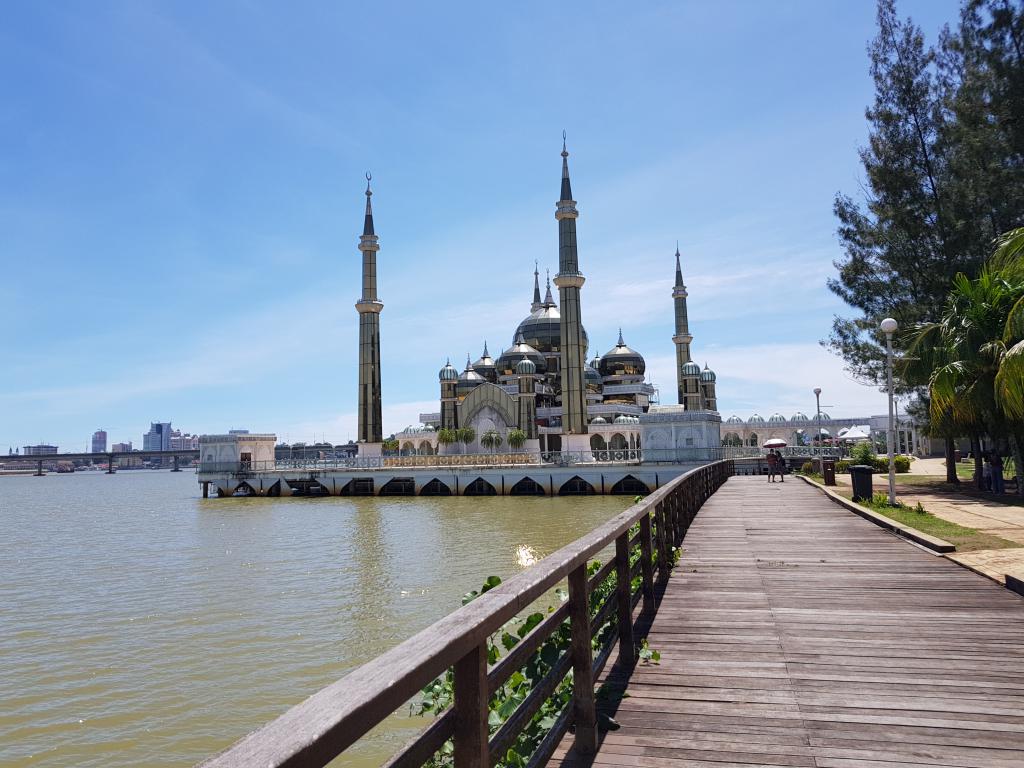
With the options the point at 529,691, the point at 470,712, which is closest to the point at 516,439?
the point at 529,691

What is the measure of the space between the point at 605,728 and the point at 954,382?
18518 millimetres

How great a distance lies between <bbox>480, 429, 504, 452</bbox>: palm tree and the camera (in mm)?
63812

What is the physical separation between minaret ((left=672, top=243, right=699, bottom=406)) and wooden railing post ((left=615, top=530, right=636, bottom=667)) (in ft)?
223

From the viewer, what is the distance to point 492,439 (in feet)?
210

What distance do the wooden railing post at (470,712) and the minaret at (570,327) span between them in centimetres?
5314

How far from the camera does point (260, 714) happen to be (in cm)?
858

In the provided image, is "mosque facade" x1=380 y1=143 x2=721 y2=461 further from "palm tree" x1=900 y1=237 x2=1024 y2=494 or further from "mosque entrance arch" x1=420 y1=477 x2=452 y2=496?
"palm tree" x1=900 y1=237 x2=1024 y2=494

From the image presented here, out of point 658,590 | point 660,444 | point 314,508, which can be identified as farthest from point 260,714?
point 660,444

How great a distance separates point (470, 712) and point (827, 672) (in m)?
3.71

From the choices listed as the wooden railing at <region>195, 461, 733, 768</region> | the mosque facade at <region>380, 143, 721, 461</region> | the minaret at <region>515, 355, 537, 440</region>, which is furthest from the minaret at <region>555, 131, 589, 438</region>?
the wooden railing at <region>195, 461, 733, 768</region>

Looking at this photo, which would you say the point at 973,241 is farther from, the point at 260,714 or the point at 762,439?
the point at 762,439

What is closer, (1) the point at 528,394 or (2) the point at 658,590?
(2) the point at 658,590

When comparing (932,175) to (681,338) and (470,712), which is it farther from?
(681,338)

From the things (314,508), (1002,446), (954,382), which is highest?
(954,382)
